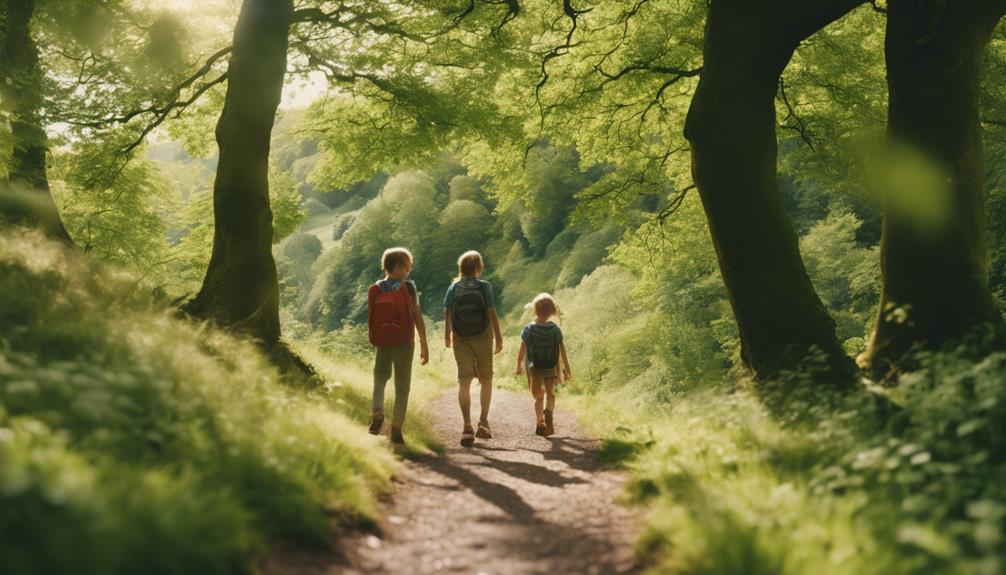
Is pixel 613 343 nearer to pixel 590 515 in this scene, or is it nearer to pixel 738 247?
pixel 738 247

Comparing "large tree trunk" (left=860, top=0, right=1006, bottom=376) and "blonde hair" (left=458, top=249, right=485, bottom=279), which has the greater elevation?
"large tree trunk" (left=860, top=0, right=1006, bottom=376)

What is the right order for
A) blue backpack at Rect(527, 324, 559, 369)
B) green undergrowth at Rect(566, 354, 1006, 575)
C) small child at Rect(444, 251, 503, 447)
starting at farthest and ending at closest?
blue backpack at Rect(527, 324, 559, 369) < small child at Rect(444, 251, 503, 447) < green undergrowth at Rect(566, 354, 1006, 575)

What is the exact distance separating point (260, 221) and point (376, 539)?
17.2 feet

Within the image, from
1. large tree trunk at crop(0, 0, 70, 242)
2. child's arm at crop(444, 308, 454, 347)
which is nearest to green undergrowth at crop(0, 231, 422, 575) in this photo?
child's arm at crop(444, 308, 454, 347)

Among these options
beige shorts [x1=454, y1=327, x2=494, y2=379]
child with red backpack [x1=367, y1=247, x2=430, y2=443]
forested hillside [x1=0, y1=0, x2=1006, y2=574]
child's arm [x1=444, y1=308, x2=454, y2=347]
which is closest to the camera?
forested hillside [x1=0, y1=0, x2=1006, y2=574]

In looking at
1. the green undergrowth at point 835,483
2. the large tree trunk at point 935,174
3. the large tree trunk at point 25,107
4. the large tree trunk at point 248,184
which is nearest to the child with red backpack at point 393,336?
the large tree trunk at point 248,184

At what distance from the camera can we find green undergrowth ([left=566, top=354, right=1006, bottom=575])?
2.64 m

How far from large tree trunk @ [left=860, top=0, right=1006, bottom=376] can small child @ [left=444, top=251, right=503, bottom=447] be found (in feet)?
12.9

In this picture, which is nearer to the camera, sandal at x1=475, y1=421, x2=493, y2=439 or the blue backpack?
sandal at x1=475, y1=421, x2=493, y2=439

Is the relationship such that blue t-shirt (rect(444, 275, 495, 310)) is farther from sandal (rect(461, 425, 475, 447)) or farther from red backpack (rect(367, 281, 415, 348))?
sandal (rect(461, 425, 475, 447))

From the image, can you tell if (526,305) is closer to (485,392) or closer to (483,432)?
(485,392)

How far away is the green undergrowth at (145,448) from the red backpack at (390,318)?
3.72 feet

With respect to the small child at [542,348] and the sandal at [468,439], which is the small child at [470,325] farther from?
the small child at [542,348]

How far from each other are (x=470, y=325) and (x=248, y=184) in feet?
10.7
